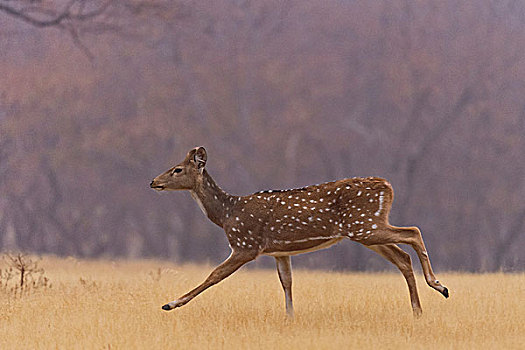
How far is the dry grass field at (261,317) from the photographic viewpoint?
228 inches

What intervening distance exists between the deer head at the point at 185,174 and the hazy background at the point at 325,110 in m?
6.89

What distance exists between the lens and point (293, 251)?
23.1ft

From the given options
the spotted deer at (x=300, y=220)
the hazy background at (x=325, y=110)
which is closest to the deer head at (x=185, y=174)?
the spotted deer at (x=300, y=220)

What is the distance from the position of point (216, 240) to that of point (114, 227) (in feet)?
9.86

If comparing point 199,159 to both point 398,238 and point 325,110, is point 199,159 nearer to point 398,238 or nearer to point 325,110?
point 398,238

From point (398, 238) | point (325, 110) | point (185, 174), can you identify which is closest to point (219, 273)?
point (185, 174)

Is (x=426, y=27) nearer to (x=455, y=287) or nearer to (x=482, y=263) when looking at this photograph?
(x=482, y=263)

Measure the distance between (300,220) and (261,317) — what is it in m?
1.12

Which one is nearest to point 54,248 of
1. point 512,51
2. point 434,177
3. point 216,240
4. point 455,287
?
point 216,240

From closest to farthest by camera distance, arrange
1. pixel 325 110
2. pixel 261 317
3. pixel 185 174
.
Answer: pixel 261 317, pixel 185 174, pixel 325 110

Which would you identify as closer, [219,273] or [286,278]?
[219,273]

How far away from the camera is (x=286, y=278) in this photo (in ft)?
24.1

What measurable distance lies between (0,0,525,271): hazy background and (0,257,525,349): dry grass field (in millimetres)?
4315

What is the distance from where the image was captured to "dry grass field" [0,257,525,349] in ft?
19.0
